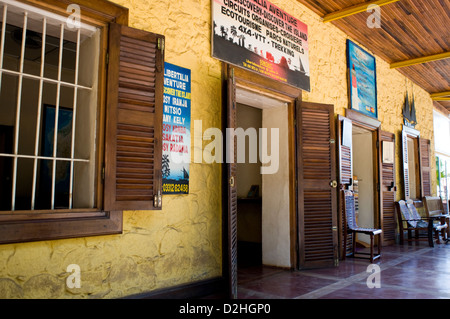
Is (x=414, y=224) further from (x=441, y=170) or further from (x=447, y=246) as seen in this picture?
(x=441, y=170)

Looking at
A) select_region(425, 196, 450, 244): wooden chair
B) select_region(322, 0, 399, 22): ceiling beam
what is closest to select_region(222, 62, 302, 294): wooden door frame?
select_region(322, 0, 399, 22): ceiling beam

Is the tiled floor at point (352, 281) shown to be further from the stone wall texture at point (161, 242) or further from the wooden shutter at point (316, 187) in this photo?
the stone wall texture at point (161, 242)

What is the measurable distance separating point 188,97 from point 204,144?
0.49 m

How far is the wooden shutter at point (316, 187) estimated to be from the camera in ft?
15.6

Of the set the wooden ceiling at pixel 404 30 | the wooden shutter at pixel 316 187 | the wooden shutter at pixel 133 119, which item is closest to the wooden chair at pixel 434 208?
the wooden ceiling at pixel 404 30

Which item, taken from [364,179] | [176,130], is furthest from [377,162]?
[176,130]

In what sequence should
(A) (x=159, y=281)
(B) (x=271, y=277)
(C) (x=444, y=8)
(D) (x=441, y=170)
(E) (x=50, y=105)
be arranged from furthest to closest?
1. (D) (x=441, y=170)
2. (C) (x=444, y=8)
3. (E) (x=50, y=105)
4. (B) (x=271, y=277)
5. (A) (x=159, y=281)

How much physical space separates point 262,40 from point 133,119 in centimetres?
222

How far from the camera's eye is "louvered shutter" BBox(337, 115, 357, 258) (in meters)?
5.44

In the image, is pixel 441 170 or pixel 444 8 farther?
pixel 441 170

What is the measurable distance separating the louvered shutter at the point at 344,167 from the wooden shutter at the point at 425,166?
3957mm

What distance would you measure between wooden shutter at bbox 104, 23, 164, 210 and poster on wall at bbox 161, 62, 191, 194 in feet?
0.93
